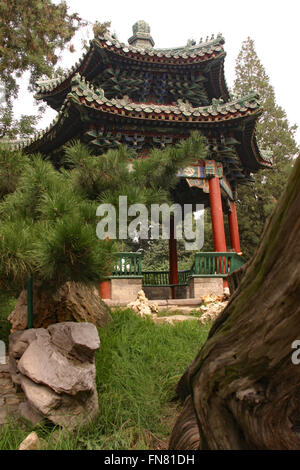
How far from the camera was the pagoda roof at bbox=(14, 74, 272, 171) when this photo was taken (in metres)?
7.25

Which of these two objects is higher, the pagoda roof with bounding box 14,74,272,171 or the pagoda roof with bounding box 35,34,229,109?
the pagoda roof with bounding box 35,34,229,109

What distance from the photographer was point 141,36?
1131 centimetres

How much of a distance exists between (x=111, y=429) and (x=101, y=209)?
5.61 ft

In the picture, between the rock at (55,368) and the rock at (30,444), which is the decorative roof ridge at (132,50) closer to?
the rock at (55,368)

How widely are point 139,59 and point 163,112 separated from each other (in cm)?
209

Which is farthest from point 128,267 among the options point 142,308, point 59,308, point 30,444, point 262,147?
point 262,147

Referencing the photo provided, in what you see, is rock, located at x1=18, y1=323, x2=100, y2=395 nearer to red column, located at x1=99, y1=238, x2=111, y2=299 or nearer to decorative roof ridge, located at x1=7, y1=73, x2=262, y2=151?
red column, located at x1=99, y1=238, x2=111, y2=299

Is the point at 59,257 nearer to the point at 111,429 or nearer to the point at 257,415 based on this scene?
the point at 111,429

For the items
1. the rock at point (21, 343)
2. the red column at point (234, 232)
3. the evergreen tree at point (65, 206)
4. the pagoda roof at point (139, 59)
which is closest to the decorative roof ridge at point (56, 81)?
the pagoda roof at point (139, 59)

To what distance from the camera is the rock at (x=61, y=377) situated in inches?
103

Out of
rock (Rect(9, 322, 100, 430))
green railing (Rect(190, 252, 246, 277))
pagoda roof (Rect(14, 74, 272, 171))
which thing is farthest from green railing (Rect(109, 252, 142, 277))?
rock (Rect(9, 322, 100, 430))

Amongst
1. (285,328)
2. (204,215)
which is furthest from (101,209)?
(204,215)

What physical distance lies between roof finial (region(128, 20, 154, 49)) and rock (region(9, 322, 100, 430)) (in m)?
10.6

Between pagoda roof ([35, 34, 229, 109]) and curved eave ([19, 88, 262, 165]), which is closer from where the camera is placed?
curved eave ([19, 88, 262, 165])
